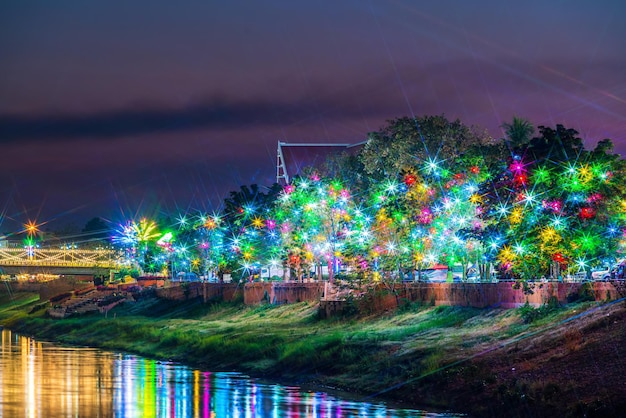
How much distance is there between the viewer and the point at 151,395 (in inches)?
1892

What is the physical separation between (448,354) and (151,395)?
1233cm

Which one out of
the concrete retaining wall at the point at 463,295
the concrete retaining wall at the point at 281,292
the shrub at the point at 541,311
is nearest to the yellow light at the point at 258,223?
the concrete retaining wall at the point at 281,292

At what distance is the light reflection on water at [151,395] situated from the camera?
41406 millimetres

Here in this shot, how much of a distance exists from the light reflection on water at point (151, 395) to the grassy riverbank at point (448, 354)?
1.77 meters

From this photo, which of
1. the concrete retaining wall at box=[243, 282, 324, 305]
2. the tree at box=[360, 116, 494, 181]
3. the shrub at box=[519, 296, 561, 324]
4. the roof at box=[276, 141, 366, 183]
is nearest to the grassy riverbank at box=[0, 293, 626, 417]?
the shrub at box=[519, 296, 561, 324]

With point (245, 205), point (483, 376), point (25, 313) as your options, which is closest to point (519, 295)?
point (483, 376)

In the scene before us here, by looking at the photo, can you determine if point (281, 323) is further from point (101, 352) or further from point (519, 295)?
point (519, 295)

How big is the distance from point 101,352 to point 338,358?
117 feet

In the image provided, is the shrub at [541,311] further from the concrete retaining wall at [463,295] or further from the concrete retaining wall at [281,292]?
the concrete retaining wall at [281,292]

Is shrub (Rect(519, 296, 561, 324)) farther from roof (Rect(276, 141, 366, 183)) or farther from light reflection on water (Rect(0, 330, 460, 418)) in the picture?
roof (Rect(276, 141, 366, 183))

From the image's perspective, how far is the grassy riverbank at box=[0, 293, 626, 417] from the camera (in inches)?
1439

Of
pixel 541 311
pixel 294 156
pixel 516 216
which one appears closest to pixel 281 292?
pixel 516 216

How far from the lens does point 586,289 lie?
47.7 meters

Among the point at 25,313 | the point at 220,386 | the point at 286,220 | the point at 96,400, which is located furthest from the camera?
the point at 25,313
